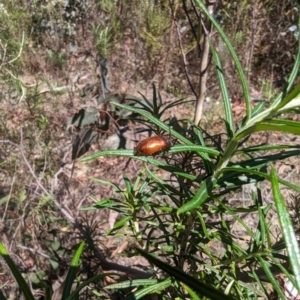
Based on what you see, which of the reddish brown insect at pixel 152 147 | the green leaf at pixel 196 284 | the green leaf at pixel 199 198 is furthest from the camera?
the reddish brown insect at pixel 152 147

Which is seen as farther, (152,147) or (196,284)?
(152,147)

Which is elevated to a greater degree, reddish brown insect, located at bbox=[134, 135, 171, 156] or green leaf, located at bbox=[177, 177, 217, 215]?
reddish brown insect, located at bbox=[134, 135, 171, 156]

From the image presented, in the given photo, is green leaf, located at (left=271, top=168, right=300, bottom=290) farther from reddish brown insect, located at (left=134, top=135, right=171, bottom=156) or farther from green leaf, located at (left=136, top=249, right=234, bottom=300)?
reddish brown insect, located at (left=134, top=135, right=171, bottom=156)

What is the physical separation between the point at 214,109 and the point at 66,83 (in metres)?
1.26

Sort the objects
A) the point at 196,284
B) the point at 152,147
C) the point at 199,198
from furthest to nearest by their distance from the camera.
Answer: the point at 152,147 < the point at 199,198 < the point at 196,284

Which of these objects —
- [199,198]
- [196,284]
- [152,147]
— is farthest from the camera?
[152,147]

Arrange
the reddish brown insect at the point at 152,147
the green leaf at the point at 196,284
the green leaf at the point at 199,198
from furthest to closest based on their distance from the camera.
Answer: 1. the reddish brown insect at the point at 152,147
2. the green leaf at the point at 199,198
3. the green leaf at the point at 196,284

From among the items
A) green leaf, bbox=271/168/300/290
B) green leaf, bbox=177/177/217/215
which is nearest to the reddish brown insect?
Result: green leaf, bbox=177/177/217/215

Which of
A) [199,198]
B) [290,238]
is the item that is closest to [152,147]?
[199,198]

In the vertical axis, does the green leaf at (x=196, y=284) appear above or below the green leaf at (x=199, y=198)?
above

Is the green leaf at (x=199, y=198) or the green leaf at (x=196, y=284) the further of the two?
the green leaf at (x=199, y=198)

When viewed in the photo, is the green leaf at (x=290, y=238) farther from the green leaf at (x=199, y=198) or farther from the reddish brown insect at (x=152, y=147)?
the reddish brown insect at (x=152, y=147)

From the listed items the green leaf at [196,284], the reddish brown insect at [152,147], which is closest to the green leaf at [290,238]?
the green leaf at [196,284]

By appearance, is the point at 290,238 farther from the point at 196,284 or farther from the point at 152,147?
the point at 152,147
